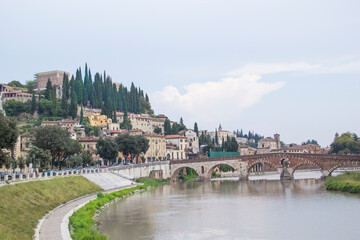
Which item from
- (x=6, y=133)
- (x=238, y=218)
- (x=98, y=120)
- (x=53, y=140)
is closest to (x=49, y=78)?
(x=98, y=120)

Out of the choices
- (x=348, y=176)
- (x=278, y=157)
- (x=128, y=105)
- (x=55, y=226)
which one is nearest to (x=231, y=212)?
(x=55, y=226)

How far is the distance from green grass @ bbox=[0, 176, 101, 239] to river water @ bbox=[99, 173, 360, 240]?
4304 millimetres

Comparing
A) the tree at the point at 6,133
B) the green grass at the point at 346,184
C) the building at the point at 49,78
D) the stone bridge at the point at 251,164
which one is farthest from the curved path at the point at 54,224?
the building at the point at 49,78

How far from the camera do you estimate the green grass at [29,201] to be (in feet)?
66.2

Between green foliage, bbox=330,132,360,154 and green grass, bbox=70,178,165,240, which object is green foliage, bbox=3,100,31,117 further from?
green foliage, bbox=330,132,360,154

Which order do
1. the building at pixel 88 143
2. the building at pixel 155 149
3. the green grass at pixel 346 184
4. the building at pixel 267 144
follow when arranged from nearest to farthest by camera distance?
1. the green grass at pixel 346 184
2. the building at pixel 88 143
3. the building at pixel 155 149
4. the building at pixel 267 144

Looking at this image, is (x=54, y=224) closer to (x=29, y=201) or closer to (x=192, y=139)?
(x=29, y=201)

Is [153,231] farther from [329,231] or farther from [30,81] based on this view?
[30,81]

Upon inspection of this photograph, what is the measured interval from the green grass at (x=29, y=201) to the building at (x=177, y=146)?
70149 millimetres

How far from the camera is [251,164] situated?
7400 centimetres

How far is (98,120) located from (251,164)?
186 ft

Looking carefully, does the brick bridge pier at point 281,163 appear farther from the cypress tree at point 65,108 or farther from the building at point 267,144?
the building at point 267,144

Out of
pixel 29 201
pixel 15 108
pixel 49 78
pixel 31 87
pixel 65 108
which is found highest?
pixel 49 78

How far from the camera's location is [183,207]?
38438 mm
